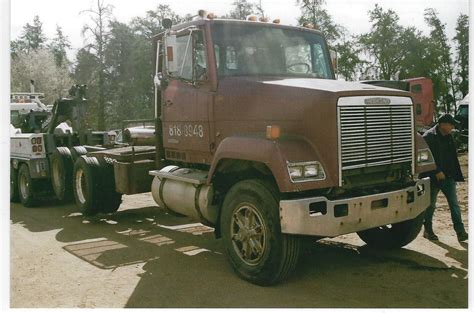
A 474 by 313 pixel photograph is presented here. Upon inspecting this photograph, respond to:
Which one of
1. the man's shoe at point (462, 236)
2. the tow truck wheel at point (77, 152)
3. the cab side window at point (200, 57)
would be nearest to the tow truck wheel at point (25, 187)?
the tow truck wheel at point (77, 152)

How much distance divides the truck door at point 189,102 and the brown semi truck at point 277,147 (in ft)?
0.05

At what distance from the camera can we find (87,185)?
28.8ft

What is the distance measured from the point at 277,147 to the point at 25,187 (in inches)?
308

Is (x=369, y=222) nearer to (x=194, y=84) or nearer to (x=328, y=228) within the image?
(x=328, y=228)

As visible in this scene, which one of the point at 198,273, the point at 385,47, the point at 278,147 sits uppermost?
the point at 385,47

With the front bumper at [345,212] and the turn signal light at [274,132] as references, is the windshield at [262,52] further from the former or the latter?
the front bumper at [345,212]

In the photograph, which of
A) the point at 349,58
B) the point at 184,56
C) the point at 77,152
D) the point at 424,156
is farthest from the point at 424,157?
the point at 349,58

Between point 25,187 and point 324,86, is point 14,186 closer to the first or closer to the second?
point 25,187

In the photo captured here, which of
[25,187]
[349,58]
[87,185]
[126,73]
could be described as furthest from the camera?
[126,73]

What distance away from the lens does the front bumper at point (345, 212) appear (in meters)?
4.82

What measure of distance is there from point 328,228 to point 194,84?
103 inches

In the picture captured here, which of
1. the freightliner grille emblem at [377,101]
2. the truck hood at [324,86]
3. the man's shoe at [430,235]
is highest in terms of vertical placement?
the truck hood at [324,86]
